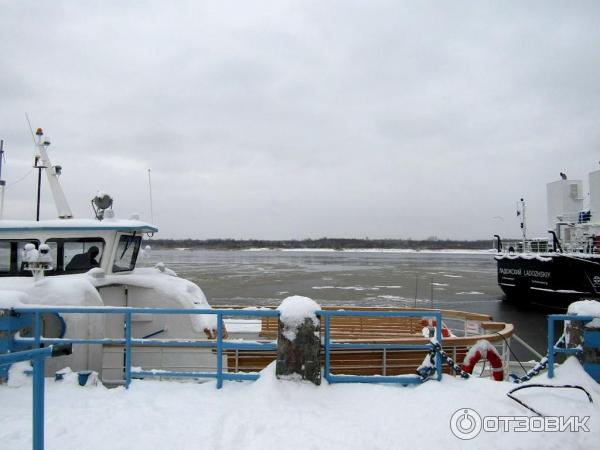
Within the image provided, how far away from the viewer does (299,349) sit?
5109mm

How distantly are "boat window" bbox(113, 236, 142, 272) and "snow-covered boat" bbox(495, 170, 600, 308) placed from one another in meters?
30.7

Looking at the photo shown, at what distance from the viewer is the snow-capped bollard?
5.11 m

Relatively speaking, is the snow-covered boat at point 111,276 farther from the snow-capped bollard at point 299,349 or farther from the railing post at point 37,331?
the snow-capped bollard at point 299,349

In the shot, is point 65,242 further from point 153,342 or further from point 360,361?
point 360,361

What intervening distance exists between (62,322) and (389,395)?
4.43 meters

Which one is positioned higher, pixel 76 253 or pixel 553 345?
pixel 76 253

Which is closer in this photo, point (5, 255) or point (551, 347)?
point (551, 347)

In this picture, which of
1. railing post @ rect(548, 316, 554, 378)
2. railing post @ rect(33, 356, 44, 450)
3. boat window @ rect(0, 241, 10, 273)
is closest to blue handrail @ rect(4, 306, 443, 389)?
railing post @ rect(548, 316, 554, 378)

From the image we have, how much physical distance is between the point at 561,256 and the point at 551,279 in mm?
1829

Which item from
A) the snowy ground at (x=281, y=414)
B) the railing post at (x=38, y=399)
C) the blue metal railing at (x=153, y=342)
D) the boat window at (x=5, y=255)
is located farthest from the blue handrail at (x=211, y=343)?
the boat window at (x=5, y=255)

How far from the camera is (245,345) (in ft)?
17.6

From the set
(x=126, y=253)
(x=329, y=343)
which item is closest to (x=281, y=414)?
(x=329, y=343)

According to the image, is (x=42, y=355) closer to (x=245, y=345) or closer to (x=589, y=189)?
(x=245, y=345)

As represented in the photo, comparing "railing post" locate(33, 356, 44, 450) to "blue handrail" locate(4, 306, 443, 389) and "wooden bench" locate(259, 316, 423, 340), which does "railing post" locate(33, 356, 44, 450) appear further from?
"wooden bench" locate(259, 316, 423, 340)
